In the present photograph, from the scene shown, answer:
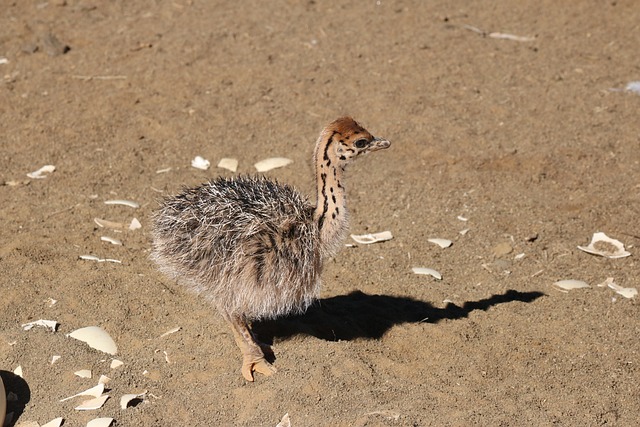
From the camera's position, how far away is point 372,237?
6.70 metres

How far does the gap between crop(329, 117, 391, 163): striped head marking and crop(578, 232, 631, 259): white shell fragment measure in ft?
7.38

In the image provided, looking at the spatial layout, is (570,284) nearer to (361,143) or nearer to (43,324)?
(361,143)

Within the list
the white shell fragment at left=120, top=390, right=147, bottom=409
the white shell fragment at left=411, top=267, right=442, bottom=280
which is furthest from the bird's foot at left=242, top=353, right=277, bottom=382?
the white shell fragment at left=411, top=267, right=442, bottom=280

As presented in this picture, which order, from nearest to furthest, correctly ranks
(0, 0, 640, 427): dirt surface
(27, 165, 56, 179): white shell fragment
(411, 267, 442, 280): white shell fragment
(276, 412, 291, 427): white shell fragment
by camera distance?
(276, 412, 291, 427): white shell fragment
(0, 0, 640, 427): dirt surface
(411, 267, 442, 280): white shell fragment
(27, 165, 56, 179): white shell fragment

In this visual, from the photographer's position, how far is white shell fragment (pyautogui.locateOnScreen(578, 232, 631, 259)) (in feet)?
21.1

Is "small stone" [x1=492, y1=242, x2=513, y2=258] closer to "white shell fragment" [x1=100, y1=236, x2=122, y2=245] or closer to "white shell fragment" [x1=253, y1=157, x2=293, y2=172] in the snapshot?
"white shell fragment" [x1=253, y1=157, x2=293, y2=172]

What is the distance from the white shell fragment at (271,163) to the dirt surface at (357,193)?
0.08m

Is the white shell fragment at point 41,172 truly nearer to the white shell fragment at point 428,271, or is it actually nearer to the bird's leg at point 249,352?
the bird's leg at point 249,352

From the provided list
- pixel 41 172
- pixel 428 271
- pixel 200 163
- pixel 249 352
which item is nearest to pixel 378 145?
pixel 249 352

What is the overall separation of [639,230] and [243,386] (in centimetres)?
346

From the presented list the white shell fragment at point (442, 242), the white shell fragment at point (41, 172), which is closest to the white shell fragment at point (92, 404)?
the white shell fragment at point (442, 242)

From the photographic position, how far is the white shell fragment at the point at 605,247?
644cm

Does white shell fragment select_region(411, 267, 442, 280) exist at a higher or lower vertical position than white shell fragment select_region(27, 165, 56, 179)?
higher

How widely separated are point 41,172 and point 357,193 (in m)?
2.63
